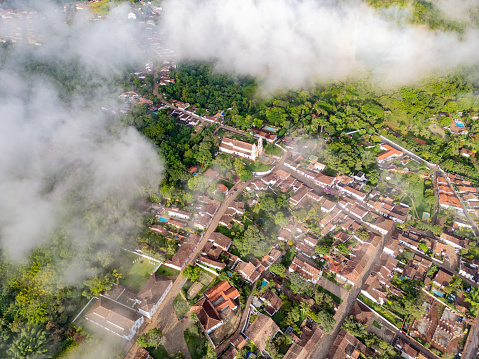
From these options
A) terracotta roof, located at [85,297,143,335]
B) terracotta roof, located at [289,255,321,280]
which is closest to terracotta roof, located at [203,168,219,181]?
terracotta roof, located at [289,255,321,280]

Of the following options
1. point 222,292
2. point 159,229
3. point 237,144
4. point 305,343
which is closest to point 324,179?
point 237,144

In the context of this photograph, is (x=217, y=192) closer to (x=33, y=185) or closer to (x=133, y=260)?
(x=133, y=260)

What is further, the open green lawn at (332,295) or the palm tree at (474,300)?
the open green lawn at (332,295)

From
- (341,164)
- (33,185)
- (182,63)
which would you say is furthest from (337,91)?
(33,185)

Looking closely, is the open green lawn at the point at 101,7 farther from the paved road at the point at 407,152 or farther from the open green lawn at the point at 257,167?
the paved road at the point at 407,152

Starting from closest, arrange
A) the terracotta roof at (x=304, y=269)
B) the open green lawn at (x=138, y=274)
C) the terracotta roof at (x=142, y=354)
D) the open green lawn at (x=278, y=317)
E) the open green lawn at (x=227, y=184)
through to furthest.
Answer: the terracotta roof at (x=142, y=354) → the open green lawn at (x=278, y=317) → the open green lawn at (x=138, y=274) → the terracotta roof at (x=304, y=269) → the open green lawn at (x=227, y=184)

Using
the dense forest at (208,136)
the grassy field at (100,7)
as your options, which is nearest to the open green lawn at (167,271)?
the dense forest at (208,136)

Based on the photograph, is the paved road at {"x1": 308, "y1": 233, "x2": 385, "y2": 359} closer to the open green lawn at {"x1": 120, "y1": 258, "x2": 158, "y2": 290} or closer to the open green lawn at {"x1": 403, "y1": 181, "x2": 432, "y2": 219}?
the open green lawn at {"x1": 403, "y1": 181, "x2": 432, "y2": 219}
